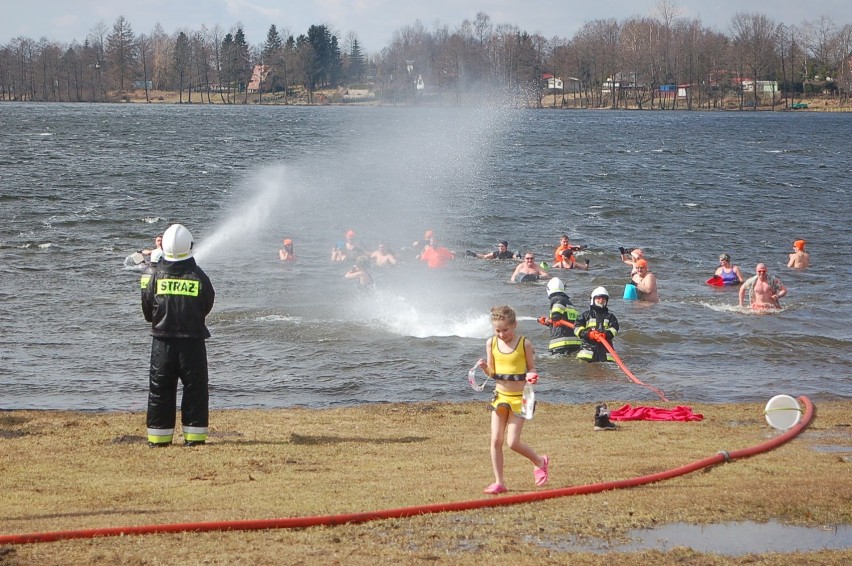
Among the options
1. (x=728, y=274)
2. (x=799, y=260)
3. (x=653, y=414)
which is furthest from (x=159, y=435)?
(x=799, y=260)

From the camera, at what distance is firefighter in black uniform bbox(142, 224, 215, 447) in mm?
9805

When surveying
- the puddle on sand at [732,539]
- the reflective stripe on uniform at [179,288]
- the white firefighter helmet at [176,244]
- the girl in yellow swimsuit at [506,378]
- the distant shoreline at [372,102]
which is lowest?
the puddle on sand at [732,539]

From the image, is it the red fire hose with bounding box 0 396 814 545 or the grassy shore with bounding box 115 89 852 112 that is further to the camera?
the grassy shore with bounding box 115 89 852 112

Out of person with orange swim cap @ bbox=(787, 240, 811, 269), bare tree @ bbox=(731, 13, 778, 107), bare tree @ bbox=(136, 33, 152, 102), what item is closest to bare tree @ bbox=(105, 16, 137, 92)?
bare tree @ bbox=(136, 33, 152, 102)

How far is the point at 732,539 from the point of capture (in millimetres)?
6934

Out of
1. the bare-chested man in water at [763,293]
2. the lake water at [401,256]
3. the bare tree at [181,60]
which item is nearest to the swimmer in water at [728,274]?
the lake water at [401,256]

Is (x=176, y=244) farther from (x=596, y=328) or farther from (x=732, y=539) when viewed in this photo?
(x=596, y=328)

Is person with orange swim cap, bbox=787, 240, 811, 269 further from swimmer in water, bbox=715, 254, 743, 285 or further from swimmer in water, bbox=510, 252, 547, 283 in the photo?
swimmer in water, bbox=510, 252, 547, 283

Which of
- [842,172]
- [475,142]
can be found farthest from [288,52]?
[842,172]

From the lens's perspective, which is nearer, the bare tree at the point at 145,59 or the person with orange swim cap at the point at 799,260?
the person with orange swim cap at the point at 799,260

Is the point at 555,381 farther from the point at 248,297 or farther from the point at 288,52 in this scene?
the point at 288,52

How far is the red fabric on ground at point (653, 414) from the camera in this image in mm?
11938

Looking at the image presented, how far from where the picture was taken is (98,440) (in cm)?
1045

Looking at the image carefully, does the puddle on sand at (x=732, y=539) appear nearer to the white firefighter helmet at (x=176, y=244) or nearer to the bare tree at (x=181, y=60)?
the white firefighter helmet at (x=176, y=244)
